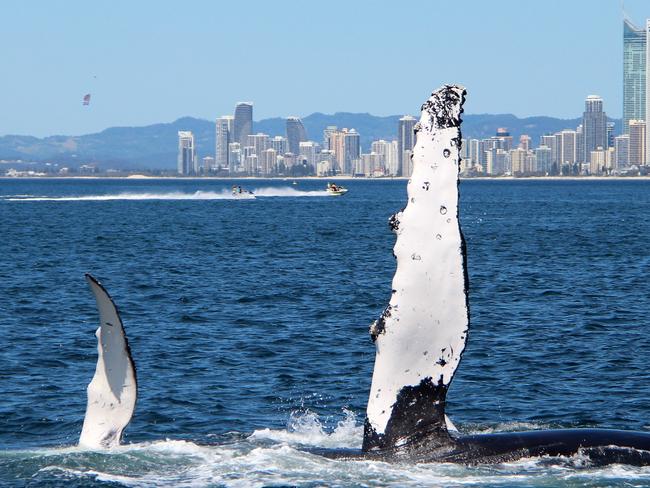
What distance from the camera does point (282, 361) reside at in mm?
25500

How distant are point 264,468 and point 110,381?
2.94m

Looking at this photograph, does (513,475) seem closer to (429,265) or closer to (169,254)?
(429,265)

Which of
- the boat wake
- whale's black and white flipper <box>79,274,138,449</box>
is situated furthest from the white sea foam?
whale's black and white flipper <box>79,274,138,449</box>

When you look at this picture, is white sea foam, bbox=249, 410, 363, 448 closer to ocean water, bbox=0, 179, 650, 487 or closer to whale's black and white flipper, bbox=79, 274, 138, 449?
ocean water, bbox=0, 179, 650, 487

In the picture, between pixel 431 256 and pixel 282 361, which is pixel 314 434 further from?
pixel 282 361

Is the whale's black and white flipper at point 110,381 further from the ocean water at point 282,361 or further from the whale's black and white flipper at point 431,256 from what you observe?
the whale's black and white flipper at point 431,256

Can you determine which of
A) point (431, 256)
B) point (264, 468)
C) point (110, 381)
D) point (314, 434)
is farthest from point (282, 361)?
point (431, 256)

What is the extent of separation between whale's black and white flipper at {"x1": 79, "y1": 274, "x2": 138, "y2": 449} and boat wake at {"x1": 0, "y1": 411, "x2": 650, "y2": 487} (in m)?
1.14

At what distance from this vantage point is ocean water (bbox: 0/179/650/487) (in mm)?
13953

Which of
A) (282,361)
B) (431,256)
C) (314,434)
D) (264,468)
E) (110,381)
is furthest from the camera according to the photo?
(282,361)

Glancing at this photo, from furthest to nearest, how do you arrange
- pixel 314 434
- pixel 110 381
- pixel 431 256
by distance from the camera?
pixel 314 434 → pixel 110 381 → pixel 431 256

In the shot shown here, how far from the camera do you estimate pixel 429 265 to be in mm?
10906

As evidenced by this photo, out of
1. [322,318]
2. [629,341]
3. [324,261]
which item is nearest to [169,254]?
[324,261]

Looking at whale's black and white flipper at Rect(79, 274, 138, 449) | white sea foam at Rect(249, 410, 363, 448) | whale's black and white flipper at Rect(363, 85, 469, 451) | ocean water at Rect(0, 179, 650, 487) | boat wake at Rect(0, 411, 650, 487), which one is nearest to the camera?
whale's black and white flipper at Rect(363, 85, 469, 451)
